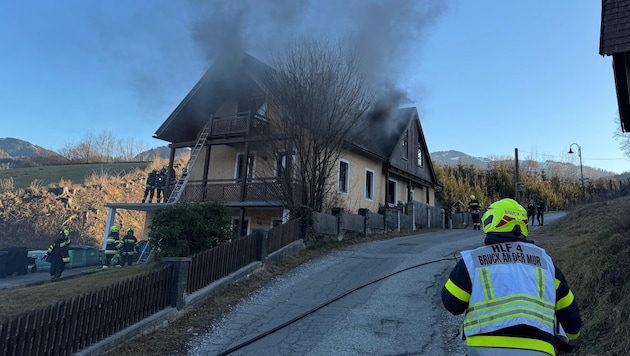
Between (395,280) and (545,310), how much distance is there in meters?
6.02

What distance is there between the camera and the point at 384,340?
16.6 ft

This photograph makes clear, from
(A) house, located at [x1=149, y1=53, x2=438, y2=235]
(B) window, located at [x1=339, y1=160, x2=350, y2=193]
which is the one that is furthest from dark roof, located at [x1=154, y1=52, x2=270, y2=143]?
(B) window, located at [x1=339, y1=160, x2=350, y2=193]

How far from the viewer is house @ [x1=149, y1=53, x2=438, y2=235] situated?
14.7m

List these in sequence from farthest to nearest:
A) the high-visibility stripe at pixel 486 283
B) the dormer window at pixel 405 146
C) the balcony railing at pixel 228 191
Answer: the dormer window at pixel 405 146 → the balcony railing at pixel 228 191 → the high-visibility stripe at pixel 486 283

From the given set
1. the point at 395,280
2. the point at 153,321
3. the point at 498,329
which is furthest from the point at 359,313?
the point at 498,329

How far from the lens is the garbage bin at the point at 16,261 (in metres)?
14.3

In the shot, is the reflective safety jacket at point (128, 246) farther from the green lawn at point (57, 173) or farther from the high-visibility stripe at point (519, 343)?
the green lawn at point (57, 173)

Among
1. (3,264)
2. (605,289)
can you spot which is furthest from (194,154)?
(605,289)

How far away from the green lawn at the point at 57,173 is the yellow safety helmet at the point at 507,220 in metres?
33.7

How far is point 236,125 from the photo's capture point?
16.5m

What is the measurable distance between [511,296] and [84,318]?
450 centimetres

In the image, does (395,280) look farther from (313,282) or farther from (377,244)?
(377,244)

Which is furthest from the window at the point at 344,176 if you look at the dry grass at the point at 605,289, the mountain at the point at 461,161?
the mountain at the point at 461,161

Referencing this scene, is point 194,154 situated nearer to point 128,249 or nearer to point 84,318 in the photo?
point 128,249
